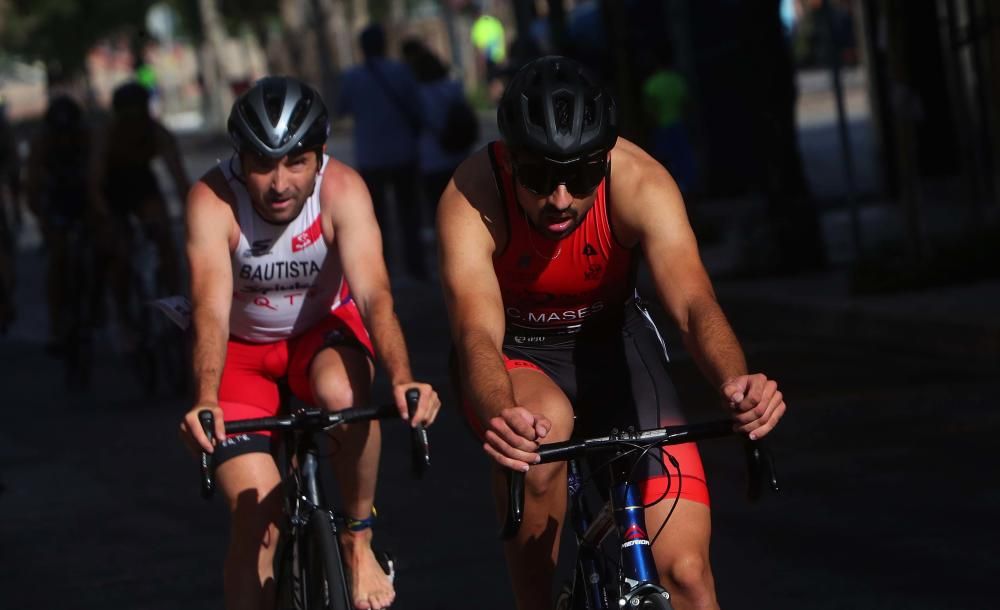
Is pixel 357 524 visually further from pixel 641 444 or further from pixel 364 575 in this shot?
pixel 641 444

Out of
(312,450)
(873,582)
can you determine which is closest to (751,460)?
(312,450)

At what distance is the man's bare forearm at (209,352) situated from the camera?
520 centimetres

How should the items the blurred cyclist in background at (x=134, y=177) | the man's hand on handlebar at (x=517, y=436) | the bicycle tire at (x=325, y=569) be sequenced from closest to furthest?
the man's hand on handlebar at (x=517, y=436)
the bicycle tire at (x=325, y=569)
the blurred cyclist in background at (x=134, y=177)

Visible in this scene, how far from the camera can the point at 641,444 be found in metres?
4.32

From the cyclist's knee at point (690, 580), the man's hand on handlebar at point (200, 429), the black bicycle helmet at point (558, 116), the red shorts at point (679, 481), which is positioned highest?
the black bicycle helmet at point (558, 116)

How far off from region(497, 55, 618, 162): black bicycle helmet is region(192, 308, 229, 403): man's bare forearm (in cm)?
116

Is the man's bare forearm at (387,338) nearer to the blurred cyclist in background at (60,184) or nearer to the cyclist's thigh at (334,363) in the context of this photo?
the cyclist's thigh at (334,363)

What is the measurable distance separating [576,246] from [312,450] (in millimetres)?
1159

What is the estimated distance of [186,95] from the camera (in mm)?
104500

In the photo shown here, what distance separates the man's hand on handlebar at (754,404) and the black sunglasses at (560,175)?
2.30 feet

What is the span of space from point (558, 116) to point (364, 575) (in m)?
1.88

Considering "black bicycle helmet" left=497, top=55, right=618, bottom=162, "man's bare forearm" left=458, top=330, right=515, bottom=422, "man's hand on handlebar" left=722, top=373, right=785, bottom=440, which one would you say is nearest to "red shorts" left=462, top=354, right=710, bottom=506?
"man's bare forearm" left=458, top=330, right=515, bottom=422

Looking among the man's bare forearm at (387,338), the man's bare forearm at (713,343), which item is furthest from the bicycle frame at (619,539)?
the man's bare forearm at (387,338)

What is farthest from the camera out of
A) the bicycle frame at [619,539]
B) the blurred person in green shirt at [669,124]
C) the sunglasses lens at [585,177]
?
the blurred person in green shirt at [669,124]
